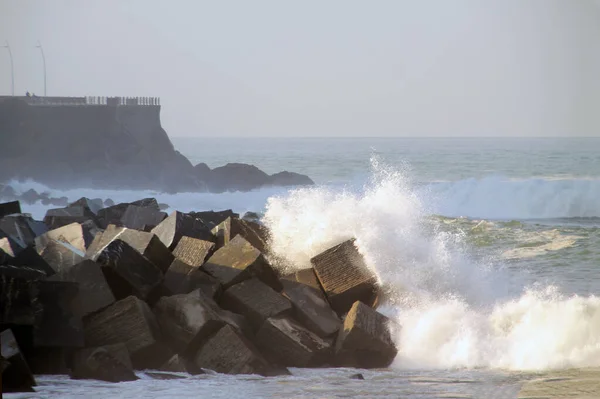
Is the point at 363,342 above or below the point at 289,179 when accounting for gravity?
below

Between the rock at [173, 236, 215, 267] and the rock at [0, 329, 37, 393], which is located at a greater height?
the rock at [173, 236, 215, 267]

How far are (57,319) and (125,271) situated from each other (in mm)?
550

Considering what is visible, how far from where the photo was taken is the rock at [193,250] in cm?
514

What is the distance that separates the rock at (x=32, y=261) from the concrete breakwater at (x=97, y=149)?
67.5 feet

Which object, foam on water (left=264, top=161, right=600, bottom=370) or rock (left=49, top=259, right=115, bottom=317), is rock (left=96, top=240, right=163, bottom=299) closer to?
rock (left=49, top=259, right=115, bottom=317)

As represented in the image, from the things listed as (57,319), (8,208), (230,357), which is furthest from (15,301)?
(8,208)

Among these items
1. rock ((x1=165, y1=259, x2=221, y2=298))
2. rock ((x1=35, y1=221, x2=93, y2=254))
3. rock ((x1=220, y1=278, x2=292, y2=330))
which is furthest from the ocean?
rock ((x1=35, y1=221, x2=93, y2=254))

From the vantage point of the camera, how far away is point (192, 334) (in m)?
4.41

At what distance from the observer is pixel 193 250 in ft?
17.2

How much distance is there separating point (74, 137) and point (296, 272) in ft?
78.1

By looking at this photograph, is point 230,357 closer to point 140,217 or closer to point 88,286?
point 88,286

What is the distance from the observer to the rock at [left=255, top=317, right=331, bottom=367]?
450 centimetres

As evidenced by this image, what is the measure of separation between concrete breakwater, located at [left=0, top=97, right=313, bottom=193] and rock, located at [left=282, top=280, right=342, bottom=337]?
20.3 m

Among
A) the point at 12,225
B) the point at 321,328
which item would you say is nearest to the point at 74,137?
the point at 12,225
